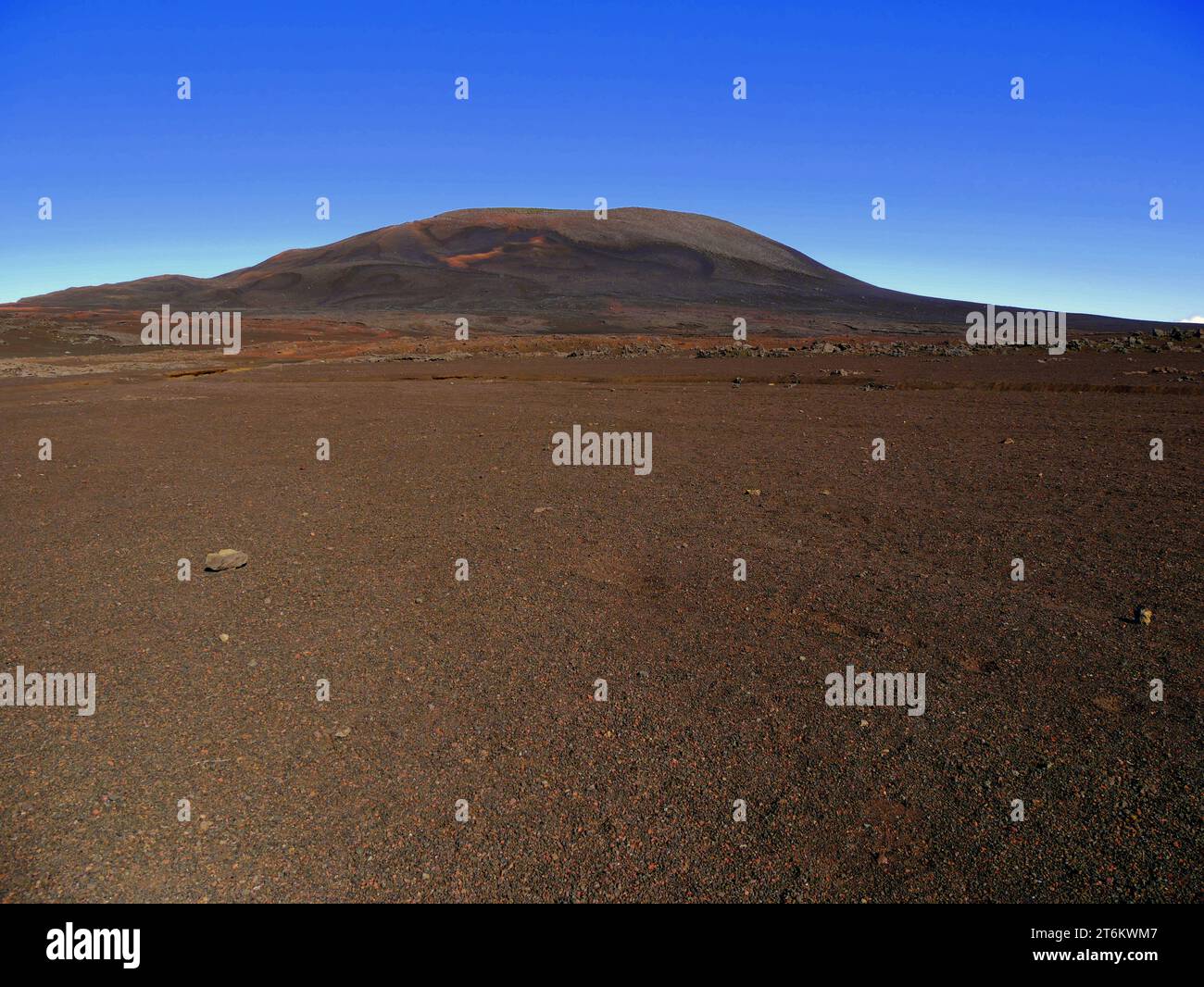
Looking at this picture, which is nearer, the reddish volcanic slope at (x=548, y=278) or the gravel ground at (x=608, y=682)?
the gravel ground at (x=608, y=682)

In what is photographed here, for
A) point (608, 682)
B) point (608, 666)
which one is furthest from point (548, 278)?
point (608, 682)

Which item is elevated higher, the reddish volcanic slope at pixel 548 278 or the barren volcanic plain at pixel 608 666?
the reddish volcanic slope at pixel 548 278

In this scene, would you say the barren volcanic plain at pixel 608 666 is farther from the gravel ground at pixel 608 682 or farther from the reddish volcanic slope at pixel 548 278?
the reddish volcanic slope at pixel 548 278

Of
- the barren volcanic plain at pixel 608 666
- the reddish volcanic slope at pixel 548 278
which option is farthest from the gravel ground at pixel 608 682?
the reddish volcanic slope at pixel 548 278


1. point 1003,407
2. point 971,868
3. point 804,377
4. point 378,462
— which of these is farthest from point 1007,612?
point 804,377

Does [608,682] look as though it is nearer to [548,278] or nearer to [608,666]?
[608,666]
